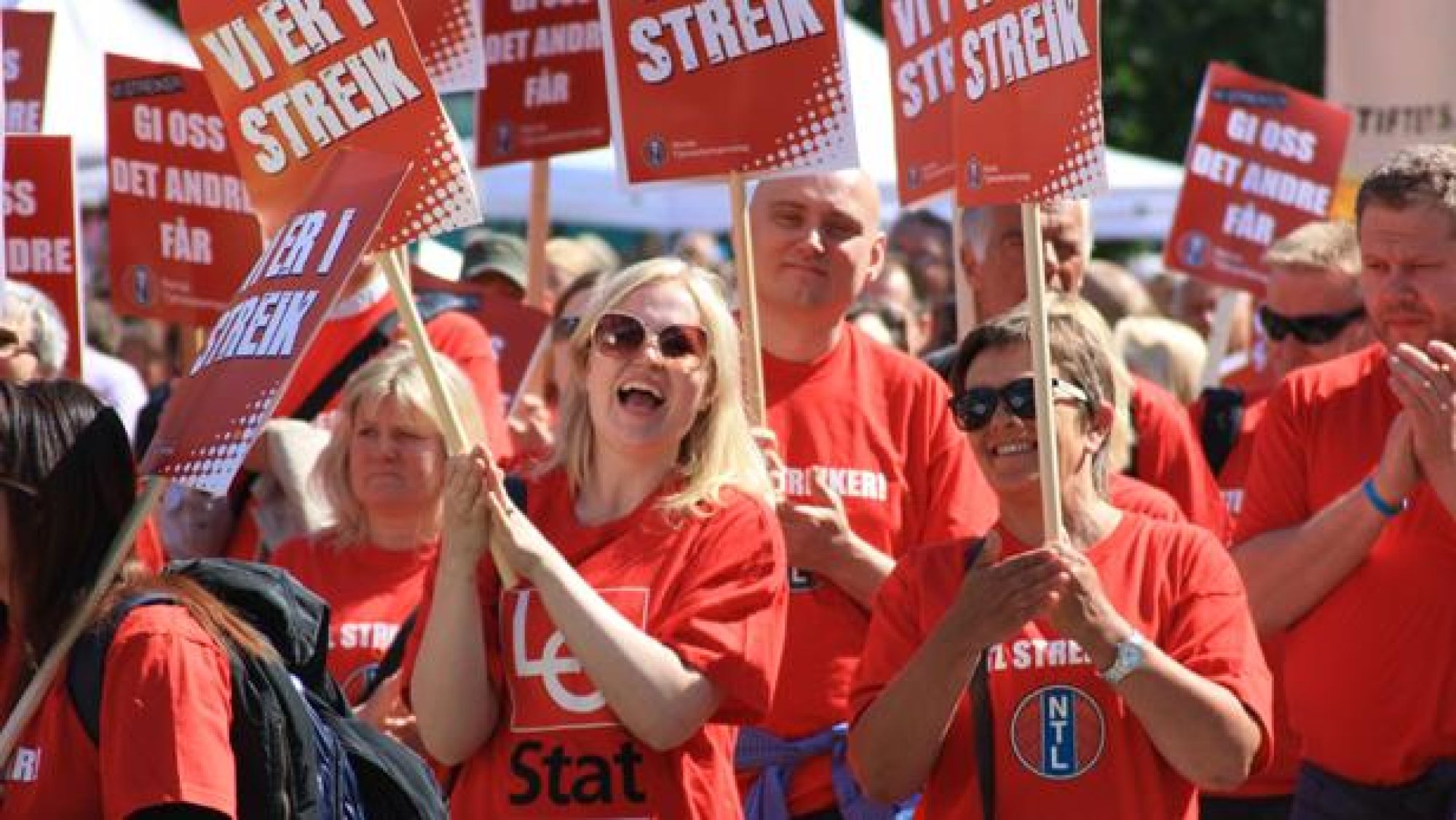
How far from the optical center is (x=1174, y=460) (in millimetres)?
6102

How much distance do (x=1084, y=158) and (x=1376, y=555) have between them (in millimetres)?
1093

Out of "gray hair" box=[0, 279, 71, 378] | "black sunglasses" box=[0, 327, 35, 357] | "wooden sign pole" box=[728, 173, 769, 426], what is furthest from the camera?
"gray hair" box=[0, 279, 71, 378]

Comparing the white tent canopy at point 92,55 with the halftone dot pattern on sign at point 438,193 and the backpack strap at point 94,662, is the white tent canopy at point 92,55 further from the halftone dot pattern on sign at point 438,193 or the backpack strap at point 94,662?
the backpack strap at point 94,662

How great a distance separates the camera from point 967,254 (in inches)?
267

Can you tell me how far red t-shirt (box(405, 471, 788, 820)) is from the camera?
4.75m

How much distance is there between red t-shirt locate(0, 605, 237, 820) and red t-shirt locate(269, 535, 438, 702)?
6.63 ft

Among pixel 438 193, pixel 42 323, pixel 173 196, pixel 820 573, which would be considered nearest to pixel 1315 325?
pixel 820 573

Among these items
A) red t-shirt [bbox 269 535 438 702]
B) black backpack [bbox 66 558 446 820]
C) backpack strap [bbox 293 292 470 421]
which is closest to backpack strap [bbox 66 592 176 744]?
black backpack [bbox 66 558 446 820]

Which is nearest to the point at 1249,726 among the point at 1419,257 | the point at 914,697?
the point at 914,697

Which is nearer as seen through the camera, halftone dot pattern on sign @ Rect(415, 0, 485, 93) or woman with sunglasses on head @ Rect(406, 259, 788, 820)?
woman with sunglasses on head @ Rect(406, 259, 788, 820)

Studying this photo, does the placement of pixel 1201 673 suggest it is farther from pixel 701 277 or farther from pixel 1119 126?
pixel 1119 126

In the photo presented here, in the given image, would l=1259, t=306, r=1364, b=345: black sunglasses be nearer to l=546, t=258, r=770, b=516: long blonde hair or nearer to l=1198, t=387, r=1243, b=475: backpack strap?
l=1198, t=387, r=1243, b=475: backpack strap

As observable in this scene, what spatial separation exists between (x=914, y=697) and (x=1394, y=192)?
153 cm

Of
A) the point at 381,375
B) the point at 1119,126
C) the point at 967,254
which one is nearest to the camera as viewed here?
the point at 381,375
